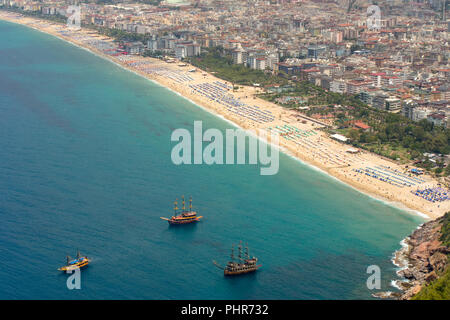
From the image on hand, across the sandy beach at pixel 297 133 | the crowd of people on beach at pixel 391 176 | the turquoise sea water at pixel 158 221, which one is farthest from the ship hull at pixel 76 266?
the crowd of people on beach at pixel 391 176

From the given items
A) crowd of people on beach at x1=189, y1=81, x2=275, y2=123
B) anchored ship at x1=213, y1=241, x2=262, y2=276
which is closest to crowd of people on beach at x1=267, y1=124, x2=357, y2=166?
crowd of people on beach at x1=189, y1=81, x2=275, y2=123

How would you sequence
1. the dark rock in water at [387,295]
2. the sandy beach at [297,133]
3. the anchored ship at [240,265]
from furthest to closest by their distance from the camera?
1. the sandy beach at [297,133]
2. the anchored ship at [240,265]
3. the dark rock in water at [387,295]

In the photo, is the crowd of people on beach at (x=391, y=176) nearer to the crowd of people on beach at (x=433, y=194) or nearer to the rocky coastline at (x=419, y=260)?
the crowd of people on beach at (x=433, y=194)

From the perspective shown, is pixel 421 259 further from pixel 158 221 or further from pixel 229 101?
pixel 229 101

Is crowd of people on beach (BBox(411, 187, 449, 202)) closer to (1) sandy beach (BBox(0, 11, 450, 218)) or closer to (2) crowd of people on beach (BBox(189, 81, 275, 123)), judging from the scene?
(1) sandy beach (BBox(0, 11, 450, 218))

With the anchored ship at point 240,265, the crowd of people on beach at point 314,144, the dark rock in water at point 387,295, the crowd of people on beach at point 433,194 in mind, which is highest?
the crowd of people on beach at point 314,144

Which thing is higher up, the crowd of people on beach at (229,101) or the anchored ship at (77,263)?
the crowd of people on beach at (229,101)

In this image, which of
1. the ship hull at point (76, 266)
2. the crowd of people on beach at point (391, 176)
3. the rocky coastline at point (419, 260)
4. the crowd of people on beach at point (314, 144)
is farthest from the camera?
the crowd of people on beach at point (314, 144)

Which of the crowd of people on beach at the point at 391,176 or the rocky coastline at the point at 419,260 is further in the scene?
the crowd of people on beach at the point at 391,176
